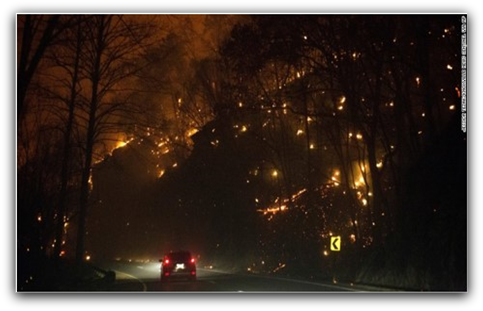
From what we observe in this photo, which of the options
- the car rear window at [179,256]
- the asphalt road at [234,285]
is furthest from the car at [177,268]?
the asphalt road at [234,285]

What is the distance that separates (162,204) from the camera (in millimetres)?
79750

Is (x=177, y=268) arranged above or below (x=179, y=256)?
below

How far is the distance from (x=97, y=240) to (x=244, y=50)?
94.7 m

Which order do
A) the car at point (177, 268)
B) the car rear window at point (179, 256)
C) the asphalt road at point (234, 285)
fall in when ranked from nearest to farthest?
the asphalt road at point (234, 285) < the car at point (177, 268) < the car rear window at point (179, 256)

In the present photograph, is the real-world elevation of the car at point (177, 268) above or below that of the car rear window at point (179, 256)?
below

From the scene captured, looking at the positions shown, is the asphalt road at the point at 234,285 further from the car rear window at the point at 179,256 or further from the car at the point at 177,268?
the car rear window at the point at 179,256

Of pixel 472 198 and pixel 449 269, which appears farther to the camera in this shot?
pixel 449 269

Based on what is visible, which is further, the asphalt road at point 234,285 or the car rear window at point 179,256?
the car rear window at point 179,256

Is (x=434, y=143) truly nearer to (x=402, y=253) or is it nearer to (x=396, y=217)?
(x=396, y=217)

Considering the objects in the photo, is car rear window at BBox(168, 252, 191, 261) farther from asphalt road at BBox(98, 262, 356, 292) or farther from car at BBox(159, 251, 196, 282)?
asphalt road at BBox(98, 262, 356, 292)

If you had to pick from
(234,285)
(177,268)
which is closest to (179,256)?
(177,268)

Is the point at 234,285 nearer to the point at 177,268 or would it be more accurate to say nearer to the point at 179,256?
the point at 177,268

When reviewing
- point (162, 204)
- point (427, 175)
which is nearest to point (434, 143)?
point (427, 175)

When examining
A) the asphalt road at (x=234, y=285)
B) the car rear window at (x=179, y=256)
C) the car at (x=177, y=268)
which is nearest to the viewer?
the asphalt road at (x=234, y=285)
